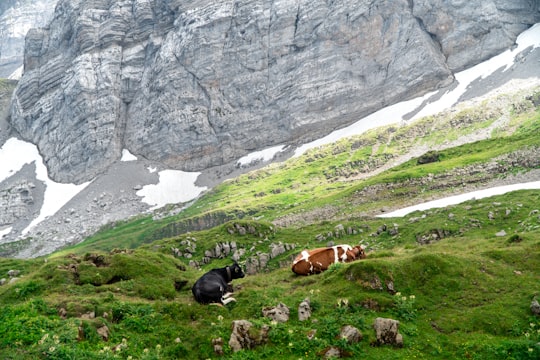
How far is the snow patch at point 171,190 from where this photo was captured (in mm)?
151250

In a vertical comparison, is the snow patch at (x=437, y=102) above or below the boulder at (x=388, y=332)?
above

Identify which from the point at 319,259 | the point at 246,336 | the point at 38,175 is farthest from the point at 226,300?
the point at 38,175

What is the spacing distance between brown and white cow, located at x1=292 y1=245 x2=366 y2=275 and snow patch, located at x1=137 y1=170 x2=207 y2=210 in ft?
442

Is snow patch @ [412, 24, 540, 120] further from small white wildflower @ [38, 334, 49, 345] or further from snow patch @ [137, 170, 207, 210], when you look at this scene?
small white wildflower @ [38, 334, 49, 345]

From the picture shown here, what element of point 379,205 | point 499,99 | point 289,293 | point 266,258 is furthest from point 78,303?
point 499,99

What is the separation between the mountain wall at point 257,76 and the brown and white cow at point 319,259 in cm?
15139

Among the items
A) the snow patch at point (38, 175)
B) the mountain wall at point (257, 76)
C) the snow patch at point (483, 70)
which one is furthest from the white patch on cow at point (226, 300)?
the mountain wall at point (257, 76)

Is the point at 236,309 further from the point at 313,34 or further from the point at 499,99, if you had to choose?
the point at 313,34

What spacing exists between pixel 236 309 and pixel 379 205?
1922 inches

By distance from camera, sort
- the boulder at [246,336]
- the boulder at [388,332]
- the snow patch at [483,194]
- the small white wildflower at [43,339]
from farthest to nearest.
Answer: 1. the snow patch at [483,194]
2. the boulder at [246,336]
3. the boulder at [388,332]
4. the small white wildflower at [43,339]

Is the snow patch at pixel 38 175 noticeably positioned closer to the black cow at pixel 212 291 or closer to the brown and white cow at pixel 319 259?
the black cow at pixel 212 291

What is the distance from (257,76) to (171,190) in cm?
7031

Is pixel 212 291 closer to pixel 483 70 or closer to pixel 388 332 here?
pixel 388 332

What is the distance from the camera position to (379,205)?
196 feet
